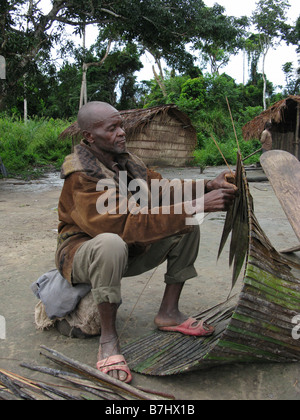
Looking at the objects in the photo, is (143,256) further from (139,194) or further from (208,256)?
(208,256)

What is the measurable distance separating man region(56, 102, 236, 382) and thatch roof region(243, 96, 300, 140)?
811 centimetres

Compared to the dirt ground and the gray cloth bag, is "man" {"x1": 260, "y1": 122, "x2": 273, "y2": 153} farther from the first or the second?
the gray cloth bag

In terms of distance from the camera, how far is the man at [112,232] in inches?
68.2

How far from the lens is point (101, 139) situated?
1992 mm

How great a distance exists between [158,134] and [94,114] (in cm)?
1057

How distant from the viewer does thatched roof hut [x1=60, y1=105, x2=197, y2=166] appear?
11.5 metres

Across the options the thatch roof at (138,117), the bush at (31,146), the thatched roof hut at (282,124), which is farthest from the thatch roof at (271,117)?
the bush at (31,146)

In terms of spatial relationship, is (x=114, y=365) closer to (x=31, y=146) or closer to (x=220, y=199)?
(x=220, y=199)

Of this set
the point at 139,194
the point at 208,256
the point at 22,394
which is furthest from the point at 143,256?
the point at 208,256

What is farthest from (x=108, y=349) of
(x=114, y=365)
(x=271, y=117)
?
(x=271, y=117)

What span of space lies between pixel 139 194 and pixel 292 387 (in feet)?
3.76

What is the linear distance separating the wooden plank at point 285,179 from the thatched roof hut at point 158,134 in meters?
9.63

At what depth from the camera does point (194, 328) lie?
6.72ft

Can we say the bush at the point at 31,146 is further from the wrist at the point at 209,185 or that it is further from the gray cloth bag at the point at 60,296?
the wrist at the point at 209,185
